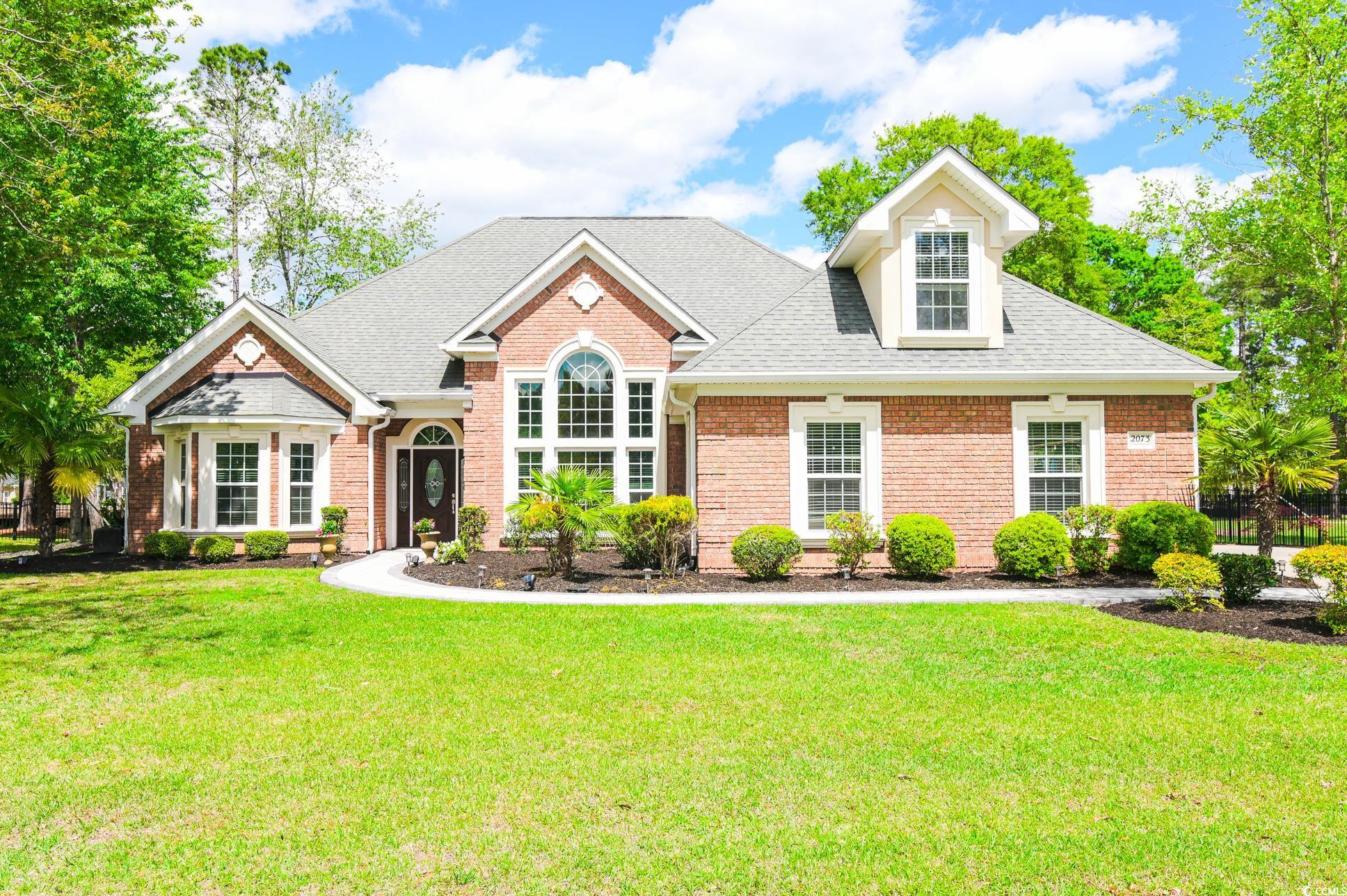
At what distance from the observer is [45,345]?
22.7 meters

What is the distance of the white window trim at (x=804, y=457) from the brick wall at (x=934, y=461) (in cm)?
12

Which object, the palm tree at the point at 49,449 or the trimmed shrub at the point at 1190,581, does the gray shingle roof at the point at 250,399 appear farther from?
the trimmed shrub at the point at 1190,581

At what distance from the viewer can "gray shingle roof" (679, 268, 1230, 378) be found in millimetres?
13828

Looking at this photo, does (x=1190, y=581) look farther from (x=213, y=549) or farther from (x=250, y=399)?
(x=213, y=549)

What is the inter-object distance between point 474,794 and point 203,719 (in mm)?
2888

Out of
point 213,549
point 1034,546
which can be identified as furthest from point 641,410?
point 213,549

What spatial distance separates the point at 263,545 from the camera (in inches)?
664

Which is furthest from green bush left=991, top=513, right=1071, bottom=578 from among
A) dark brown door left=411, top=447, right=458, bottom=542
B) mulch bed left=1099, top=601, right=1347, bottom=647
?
dark brown door left=411, top=447, right=458, bottom=542

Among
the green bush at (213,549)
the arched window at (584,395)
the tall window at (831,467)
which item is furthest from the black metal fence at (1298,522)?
the green bush at (213,549)

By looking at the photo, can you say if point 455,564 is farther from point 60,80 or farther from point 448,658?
point 60,80

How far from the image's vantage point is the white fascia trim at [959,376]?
1359cm

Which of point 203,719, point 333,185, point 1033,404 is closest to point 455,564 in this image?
point 203,719

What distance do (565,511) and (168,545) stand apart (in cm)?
948

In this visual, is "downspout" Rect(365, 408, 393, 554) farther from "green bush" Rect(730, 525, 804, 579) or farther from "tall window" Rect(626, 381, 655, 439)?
"green bush" Rect(730, 525, 804, 579)
